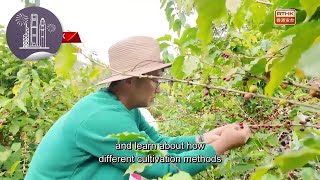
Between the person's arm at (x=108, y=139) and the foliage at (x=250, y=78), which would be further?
the person's arm at (x=108, y=139)

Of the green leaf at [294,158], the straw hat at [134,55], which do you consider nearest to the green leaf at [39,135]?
the straw hat at [134,55]

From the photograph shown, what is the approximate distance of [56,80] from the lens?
11.0ft

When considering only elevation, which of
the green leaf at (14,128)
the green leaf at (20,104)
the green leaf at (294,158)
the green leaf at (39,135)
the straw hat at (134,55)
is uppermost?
the straw hat at (134,55)

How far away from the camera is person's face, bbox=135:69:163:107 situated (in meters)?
1.70

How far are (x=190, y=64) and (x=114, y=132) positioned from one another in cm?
36

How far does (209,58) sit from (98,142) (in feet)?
1.56

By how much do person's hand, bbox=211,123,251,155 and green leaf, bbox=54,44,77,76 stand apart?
58cm

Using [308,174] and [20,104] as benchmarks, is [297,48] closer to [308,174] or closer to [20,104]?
[308,174]

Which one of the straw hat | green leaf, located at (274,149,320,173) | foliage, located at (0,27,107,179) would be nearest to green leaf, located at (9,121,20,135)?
Answer: foliage, located at (0,27,107,179)

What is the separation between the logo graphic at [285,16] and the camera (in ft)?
2.78

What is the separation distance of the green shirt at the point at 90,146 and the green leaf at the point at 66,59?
408mm

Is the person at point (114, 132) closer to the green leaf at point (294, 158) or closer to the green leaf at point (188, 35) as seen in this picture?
the green leaf at point (188, 35)

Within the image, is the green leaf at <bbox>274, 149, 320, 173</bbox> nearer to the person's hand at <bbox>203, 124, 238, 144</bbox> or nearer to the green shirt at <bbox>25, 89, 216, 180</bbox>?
the green shirt at <bbox>25, 89, 216, 180</bbox>

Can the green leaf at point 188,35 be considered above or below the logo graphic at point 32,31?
below
